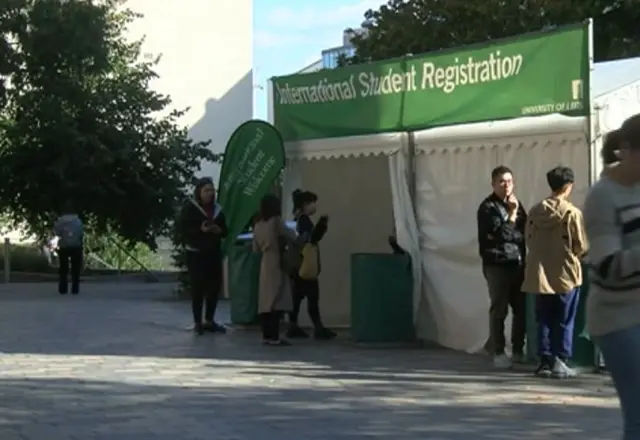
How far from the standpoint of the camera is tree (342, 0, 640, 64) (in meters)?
27.5

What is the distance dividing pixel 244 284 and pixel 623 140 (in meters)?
10.4

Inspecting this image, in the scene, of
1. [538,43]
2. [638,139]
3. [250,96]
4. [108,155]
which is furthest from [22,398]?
[250,96]

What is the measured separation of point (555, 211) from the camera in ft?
32.9

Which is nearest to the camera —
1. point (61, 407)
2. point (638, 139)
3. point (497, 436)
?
point (638, 139)

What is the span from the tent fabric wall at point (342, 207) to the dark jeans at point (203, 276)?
130cm

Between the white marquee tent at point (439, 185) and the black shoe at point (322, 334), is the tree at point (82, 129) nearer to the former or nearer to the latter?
the white marquee tent at point (439, 185)

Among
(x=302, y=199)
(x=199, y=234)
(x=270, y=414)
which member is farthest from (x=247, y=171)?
(x=270, y=414)

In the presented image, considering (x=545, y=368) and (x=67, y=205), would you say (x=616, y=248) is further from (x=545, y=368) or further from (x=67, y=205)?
(x=67, y=205)

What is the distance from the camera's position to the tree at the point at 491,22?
27484 mm

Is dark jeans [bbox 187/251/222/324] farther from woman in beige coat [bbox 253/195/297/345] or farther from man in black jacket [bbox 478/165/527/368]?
man in black jacket [bbox 478/165/527/368]

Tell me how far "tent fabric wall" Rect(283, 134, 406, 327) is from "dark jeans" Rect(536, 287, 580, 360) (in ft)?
15.5

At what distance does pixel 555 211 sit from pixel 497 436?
2671mm

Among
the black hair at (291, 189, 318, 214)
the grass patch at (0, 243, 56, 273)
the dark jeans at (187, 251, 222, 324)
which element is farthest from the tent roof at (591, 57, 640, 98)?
the grass patch at (0, 243, 56, 273)

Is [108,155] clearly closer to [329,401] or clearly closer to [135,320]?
[135,320]
